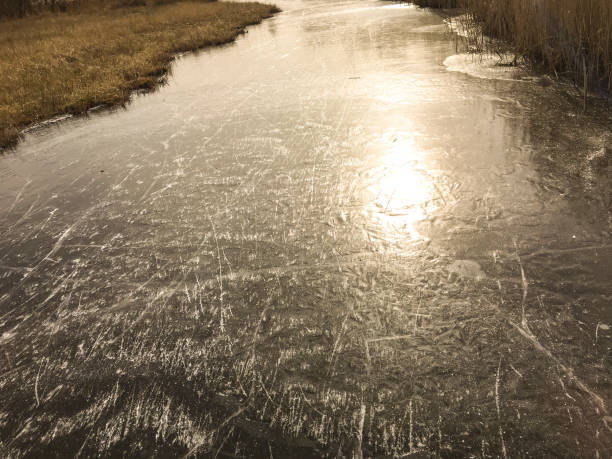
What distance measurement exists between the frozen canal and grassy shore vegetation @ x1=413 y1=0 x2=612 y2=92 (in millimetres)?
502

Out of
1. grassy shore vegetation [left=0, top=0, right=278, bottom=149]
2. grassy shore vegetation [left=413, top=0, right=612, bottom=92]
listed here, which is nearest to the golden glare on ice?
grassy shore vegetation [left=413, top=0, right=612, bottom=92]

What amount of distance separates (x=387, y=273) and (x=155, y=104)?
Result: 4.55m

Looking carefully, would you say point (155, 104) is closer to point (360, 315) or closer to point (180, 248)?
point (180, 248)

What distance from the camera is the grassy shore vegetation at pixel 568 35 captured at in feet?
12.2

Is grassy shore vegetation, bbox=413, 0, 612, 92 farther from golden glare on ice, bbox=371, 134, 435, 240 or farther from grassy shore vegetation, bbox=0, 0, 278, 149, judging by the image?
grassy shore vegetation, bbox=0, 0, 278, 149

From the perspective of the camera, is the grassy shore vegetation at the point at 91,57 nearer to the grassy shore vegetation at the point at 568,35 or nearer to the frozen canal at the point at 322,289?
the frozen canal at the point at 322,289

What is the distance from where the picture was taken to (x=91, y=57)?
8578 millimetres

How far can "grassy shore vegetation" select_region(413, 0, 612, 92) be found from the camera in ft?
12.2

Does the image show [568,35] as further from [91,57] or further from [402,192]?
[91,57]

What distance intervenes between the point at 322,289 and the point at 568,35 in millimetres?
4301

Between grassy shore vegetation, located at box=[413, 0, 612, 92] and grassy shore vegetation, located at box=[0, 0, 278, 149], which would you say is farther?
grassy shore vegetation, located at box=[0, 0, 278, 149]

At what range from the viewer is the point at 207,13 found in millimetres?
14859

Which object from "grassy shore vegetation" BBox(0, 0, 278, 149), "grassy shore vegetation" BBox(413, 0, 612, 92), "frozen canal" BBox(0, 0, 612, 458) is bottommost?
"frozen canal" BBox(0, 0, 612, 458)

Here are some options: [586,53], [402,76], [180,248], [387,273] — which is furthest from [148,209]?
[586,53]
